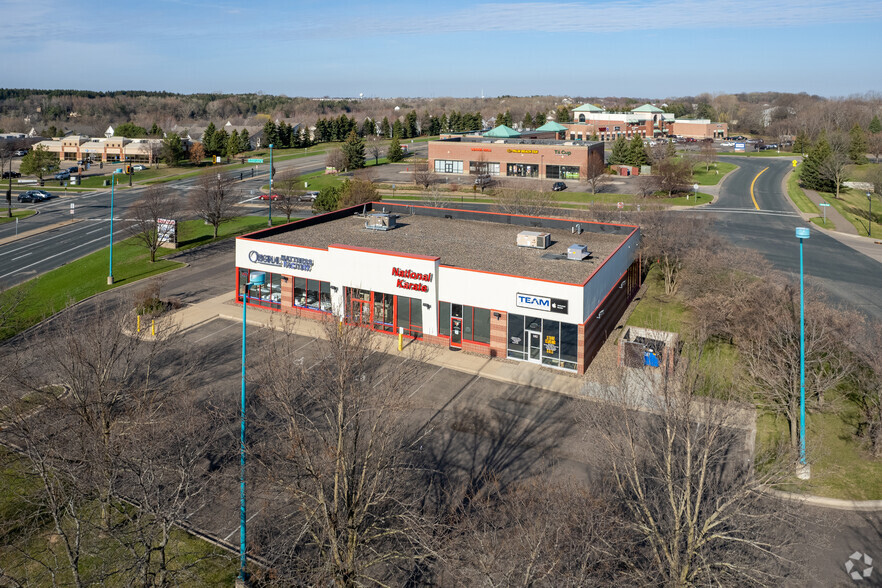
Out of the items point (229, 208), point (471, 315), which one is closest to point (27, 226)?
point (229, 208)

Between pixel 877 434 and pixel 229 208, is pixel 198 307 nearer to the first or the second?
pixel 229 208

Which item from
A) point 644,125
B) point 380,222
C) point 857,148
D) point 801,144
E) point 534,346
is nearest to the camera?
point 534,346

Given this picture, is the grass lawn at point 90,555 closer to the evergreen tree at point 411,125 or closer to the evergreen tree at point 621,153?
the evergreen tree at point 621,153

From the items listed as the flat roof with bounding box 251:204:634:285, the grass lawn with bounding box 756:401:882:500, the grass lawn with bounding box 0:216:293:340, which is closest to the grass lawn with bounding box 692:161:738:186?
the flat roof with bounding box 251:204:634:285

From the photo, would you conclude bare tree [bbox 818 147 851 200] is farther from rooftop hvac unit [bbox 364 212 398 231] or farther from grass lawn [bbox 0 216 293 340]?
grass lawn [bbox 0 216 293 340]

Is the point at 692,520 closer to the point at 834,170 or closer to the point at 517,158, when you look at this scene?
the point at 834,170

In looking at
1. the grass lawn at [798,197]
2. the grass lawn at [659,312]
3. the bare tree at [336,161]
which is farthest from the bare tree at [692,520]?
the bare tree at [336,161]

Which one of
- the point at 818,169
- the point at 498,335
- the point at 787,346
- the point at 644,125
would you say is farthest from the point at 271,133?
the point at 787,346
